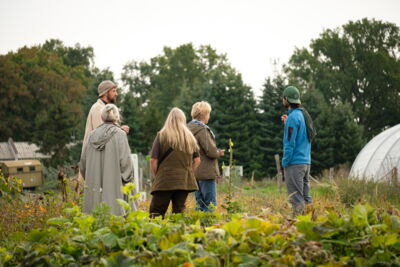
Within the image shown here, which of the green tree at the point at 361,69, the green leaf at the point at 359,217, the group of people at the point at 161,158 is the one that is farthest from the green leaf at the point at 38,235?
the green tree at the point at 361,69

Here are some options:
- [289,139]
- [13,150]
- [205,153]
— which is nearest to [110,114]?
[205,153]

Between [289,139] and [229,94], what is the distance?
27.2 metres

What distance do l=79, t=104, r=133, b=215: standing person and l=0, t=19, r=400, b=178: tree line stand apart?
24.7 m

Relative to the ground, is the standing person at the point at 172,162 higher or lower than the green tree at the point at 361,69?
lower

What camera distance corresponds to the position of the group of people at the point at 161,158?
20.2 feet

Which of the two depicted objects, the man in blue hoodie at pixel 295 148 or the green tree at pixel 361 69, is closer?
the man in blue hoodie at pixel 295 148

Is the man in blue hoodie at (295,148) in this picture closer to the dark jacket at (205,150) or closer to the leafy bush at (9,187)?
the dark jacket at (205,150)

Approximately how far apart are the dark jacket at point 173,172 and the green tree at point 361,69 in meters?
42.1

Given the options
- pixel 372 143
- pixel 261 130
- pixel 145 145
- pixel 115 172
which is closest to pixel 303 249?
pixel 115 172

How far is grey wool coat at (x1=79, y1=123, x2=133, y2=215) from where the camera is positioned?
6.16m

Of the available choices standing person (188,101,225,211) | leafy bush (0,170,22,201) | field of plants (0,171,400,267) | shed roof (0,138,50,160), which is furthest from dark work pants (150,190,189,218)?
shed roof (0,138,50,160)

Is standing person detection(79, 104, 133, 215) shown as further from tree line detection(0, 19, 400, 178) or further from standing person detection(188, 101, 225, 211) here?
tree line detection(0, 19, 400, 178)

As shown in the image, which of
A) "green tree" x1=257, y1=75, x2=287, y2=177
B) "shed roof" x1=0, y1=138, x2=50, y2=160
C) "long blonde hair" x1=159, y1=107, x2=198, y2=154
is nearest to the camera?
"long blonde hair" x1=159, y1=107, x2=198, y2=154

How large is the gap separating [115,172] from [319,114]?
28126 millimetres
